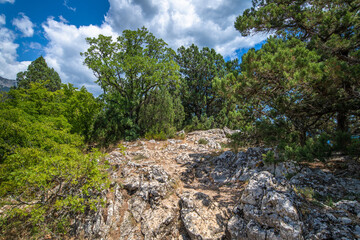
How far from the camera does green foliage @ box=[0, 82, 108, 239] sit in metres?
5.14

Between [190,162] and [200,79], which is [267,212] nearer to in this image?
[190,162]

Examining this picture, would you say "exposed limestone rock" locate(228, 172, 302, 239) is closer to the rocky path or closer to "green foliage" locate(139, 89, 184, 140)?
the rocky path

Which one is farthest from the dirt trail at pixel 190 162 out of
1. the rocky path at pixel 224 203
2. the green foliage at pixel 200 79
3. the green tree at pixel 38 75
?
the green tree at pixel 38 75

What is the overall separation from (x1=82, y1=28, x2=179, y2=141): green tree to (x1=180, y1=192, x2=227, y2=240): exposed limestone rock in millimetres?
9003

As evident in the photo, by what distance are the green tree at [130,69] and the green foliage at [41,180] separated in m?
6.46

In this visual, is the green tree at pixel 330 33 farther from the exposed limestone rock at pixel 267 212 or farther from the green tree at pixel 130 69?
the green tree at pixel 130 69

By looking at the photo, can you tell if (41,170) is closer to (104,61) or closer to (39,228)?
(39,228)

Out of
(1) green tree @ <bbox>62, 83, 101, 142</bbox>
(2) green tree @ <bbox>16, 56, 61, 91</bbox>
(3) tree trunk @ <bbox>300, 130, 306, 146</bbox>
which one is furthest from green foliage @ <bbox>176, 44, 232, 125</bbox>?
(2) green tree @ <bbox>16, 56, 61, 91</bbox>

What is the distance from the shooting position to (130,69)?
514 inches

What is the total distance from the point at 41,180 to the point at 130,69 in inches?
401

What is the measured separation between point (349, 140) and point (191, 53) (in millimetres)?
18528

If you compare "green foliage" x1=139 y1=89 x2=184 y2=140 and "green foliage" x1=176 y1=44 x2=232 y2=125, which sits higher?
"green foliage" x1=176 y1=44 x2=232 y2=125

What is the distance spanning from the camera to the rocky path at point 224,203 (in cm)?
390

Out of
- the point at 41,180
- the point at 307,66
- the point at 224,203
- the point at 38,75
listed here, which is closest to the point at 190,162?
the point at 224,203
